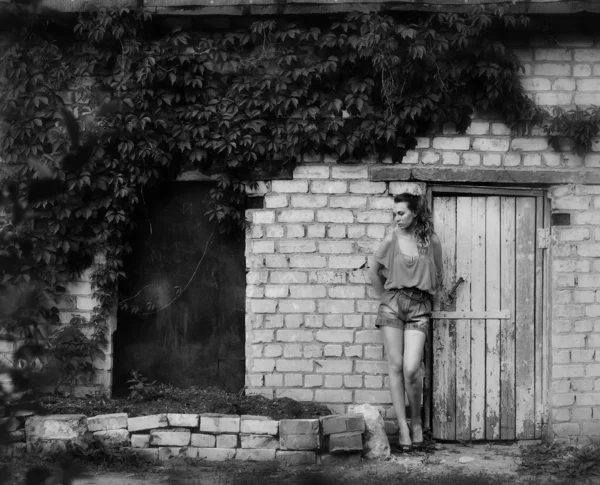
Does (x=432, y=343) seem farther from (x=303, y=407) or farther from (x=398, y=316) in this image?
(x=303, y=407)

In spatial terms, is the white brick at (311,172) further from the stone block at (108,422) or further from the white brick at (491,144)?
the stone block at (108,422)

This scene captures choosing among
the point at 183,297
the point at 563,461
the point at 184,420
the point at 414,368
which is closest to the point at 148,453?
the point at 184,420

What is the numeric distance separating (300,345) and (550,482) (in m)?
2.18

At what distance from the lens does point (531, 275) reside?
6.75 metres

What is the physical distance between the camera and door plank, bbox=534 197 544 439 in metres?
6.73

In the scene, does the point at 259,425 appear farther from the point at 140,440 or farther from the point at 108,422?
the point at 108,422

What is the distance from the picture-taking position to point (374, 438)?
6207 mm

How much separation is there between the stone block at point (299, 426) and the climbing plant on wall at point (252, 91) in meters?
1.73

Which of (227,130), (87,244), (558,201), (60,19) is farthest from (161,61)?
(60,19)

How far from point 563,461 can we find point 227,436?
8.35 feet

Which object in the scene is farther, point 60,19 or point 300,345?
point 300,345

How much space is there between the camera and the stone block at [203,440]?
20.1 feet

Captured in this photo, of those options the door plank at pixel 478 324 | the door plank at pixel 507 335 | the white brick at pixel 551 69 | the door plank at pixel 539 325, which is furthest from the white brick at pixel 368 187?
the white brick at pixel 551 69

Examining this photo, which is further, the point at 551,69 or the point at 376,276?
the point at 551,69
